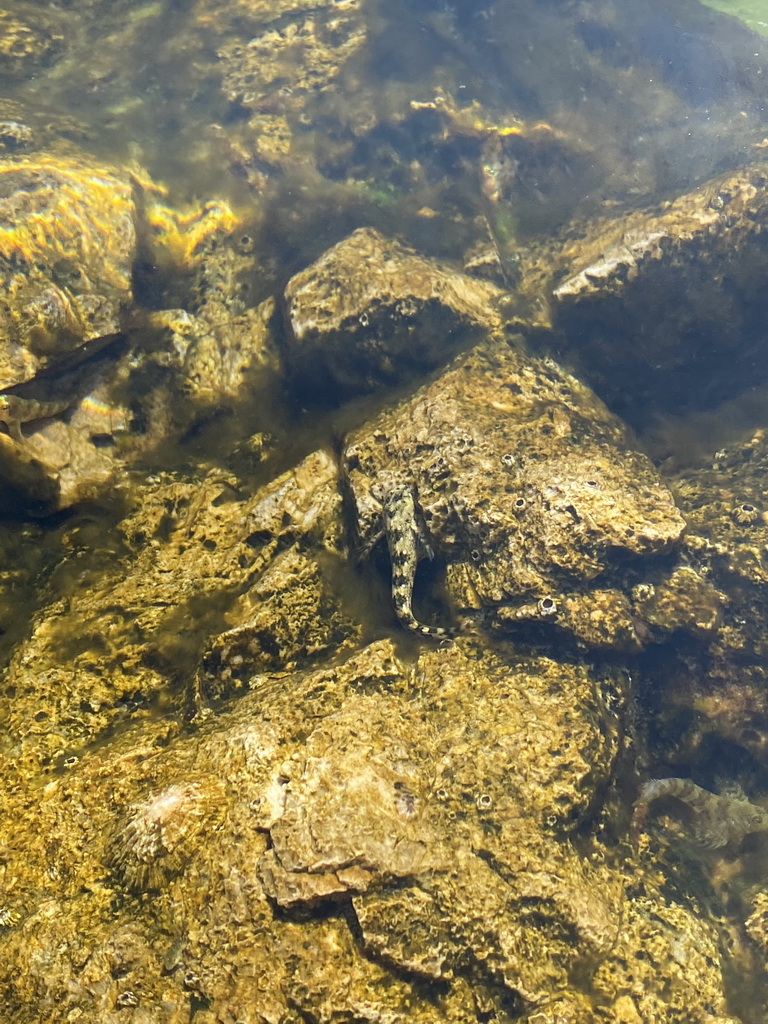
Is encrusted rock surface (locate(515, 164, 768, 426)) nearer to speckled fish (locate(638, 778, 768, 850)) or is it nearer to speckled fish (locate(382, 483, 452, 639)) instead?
speckled fish (locate(382, 483, 452, 639))

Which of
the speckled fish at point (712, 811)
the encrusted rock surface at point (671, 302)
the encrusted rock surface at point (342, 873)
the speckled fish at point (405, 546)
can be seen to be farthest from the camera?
the encrusted rock surface at point (671, 302)

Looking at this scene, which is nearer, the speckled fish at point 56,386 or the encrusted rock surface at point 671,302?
the speckled fish at point 56,386

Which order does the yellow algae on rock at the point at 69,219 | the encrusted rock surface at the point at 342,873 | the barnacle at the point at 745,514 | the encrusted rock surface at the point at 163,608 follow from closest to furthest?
the encrusted rock surface at the point at 342,873, the encrusted rock surface at the point at 163,608, the barnacle at the point at 745,514, the yellow algae on rock at the point at 69,219

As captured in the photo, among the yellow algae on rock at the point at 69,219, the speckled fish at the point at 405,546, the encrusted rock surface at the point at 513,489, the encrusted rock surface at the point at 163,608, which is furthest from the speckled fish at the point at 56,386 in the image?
the speckled fish at the point at 405,546

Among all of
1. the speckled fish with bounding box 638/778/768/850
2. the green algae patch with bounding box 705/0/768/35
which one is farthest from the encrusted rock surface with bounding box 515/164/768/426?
the green algae patch with bounding box 705/0/768/35

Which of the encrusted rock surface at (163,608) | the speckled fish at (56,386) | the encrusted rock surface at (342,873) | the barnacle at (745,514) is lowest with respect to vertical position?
the encrusted rock surface at (342,873)

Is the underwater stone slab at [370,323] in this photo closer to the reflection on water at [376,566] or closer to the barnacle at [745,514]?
the reflection on water at [376,566]
